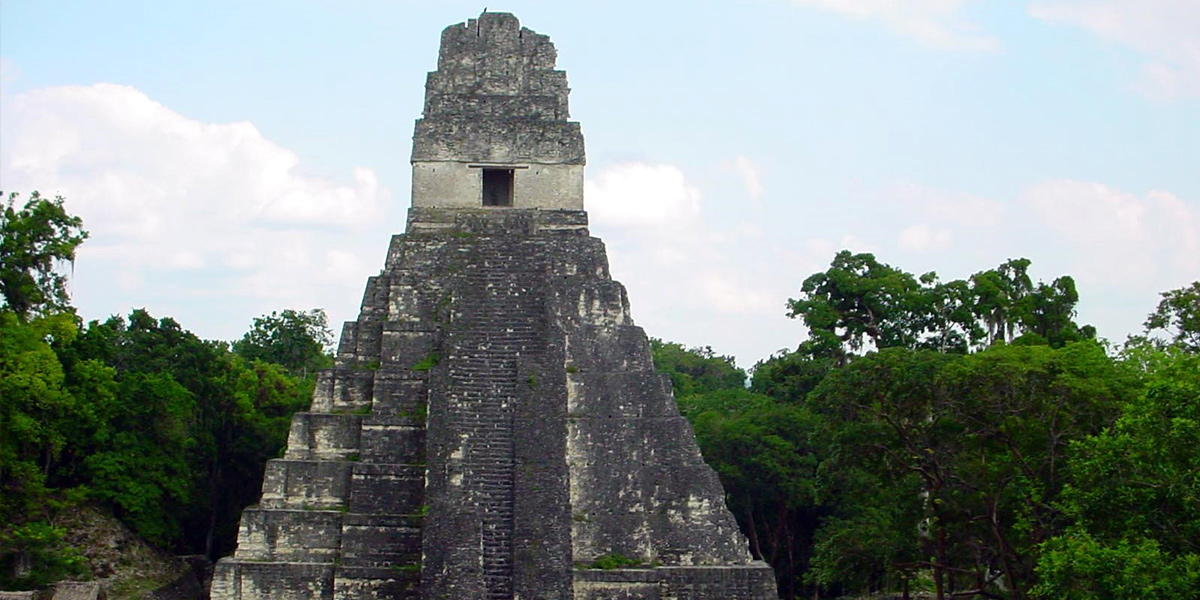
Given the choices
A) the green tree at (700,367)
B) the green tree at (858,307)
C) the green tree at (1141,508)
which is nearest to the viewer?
the green tree at (1141,508)

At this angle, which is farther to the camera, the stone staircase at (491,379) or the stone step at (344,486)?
the stone step at (344,486)

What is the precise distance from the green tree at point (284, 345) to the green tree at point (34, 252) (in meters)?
17.1

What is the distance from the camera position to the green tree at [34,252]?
75.2 feet

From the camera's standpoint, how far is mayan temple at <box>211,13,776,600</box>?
15.4 meters

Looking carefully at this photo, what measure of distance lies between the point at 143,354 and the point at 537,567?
14.9 meters

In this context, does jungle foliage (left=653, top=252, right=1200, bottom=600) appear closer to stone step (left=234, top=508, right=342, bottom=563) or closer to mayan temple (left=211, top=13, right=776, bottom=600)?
mayan temple (left=211, top=13, right=776, bottom=600)

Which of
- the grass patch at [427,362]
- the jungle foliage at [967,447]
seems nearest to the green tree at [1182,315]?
the jungle foliage at [967,447]

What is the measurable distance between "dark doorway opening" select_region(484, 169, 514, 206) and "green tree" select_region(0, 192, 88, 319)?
24.6 feet

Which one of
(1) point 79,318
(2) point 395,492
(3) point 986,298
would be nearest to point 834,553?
(2) point 395,492

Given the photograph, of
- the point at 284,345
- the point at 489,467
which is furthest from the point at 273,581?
the point at 284,345

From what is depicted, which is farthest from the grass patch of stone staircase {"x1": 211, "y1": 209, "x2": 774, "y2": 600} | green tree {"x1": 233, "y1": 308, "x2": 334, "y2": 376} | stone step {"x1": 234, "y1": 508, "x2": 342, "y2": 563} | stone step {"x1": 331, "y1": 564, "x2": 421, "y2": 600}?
green tree {"x1": 233, "y1": 308, "x2": 334, "y2": 376}

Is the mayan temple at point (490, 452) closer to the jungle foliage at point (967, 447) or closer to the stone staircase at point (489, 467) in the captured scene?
the stone staircase at point (489, 467)

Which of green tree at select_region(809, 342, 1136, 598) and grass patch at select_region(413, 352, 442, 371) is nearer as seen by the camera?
grass patch at select_region(413, 352, 442, 371)

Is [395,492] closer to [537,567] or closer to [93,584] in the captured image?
[537,567]
